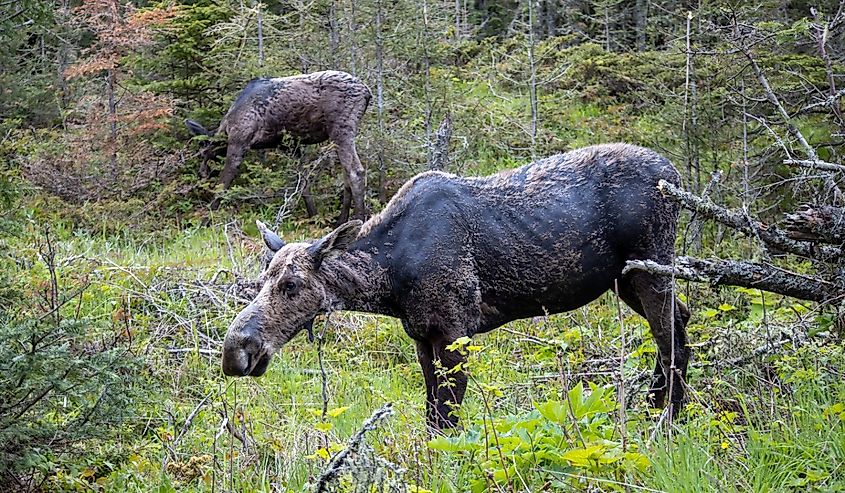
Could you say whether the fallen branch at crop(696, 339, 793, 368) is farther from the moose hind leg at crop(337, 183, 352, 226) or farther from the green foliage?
the moose hind leg at crop(337, 183, 352, 226)

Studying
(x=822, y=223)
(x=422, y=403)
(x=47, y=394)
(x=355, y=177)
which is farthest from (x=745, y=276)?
(x=355, y=177)

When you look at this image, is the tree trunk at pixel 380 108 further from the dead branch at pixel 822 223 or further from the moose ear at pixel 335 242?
the dead branch at pixel 822 223

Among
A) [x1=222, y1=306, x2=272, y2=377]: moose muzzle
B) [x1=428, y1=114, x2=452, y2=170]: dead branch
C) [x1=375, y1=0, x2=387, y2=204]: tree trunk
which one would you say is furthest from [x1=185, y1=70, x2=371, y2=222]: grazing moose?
[x1=222, y1=306, x2=272, y2=377]: moose muzzle

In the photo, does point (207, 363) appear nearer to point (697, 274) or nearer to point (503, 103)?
point (697, 274)

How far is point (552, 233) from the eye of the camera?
661 centimetres

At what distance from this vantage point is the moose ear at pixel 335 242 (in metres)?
6.12

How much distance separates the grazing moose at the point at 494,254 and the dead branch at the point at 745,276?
2086 millimetres

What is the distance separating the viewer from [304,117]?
43.8 ft

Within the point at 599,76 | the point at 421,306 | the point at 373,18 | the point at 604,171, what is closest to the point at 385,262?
the point at 421,306

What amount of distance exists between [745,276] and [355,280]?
300 centimetres

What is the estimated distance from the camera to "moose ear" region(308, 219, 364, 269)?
6.12 m

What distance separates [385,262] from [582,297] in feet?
5.25

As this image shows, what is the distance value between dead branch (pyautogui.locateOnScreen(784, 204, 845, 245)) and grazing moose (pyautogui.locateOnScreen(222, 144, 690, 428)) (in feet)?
7.41

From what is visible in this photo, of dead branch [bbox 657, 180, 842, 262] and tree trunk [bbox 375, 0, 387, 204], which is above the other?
dead branch [bbox 657, 180, 842, 262]
